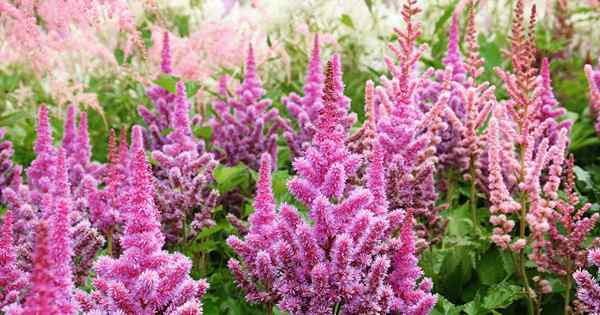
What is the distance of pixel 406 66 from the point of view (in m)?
3.19

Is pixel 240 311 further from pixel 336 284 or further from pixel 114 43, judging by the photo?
pixel 114 43

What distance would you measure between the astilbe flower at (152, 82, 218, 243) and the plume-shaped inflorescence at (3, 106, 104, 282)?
1.04 ft

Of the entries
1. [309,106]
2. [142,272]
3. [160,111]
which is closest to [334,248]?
[142,272]

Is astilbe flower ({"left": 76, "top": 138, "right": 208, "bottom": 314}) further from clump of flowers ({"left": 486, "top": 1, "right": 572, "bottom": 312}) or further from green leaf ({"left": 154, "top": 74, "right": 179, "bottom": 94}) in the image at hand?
green leaf ({"left": 154, "top": 74, "right": 179, "bottom": 94})

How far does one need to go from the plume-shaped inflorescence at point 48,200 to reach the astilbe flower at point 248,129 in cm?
73

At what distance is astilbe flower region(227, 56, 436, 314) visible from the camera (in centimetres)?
220

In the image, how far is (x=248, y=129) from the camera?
4.27 m

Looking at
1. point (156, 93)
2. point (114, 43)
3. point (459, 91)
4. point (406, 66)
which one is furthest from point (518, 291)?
point (114, 43)

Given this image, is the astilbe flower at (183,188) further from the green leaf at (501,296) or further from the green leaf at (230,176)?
the green leaf at (501,296)

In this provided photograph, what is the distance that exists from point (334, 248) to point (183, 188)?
118cm

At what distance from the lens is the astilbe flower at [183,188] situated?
3.17 meters

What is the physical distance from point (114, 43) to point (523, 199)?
15.7ft

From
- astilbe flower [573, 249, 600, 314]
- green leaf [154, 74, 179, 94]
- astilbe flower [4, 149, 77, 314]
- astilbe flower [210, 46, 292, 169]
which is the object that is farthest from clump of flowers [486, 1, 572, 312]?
green leaf [154, 74, 179, 94]

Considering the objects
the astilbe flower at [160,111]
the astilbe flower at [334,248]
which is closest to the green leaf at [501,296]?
the astilbe flower at [334,248]
